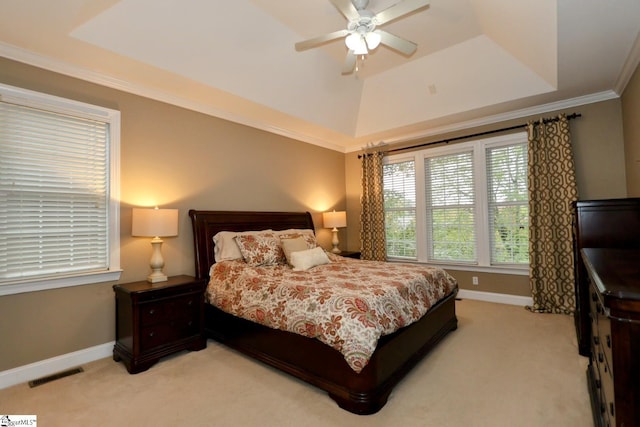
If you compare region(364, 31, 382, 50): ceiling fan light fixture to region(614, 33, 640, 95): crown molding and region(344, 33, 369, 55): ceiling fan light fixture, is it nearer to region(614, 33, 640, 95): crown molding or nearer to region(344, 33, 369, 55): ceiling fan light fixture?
region(344, 33, 369, 55): ceiling fan light fixture

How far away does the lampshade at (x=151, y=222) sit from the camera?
2.88m

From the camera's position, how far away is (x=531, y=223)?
Answer: 4.01 m

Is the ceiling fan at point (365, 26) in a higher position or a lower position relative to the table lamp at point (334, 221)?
higher

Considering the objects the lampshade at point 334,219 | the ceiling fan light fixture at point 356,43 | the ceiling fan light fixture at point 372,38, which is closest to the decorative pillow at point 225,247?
the lampshade at point 334,219

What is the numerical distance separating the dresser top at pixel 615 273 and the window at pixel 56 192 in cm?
351

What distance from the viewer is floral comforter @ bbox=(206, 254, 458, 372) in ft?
6.65

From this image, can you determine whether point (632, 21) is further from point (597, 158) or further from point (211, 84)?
point (211, 84)

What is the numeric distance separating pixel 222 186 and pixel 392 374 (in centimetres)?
291

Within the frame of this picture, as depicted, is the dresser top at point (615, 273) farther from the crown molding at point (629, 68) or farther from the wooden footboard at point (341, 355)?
the crown molding at point (629, 68)

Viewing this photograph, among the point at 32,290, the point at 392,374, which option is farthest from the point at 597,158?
the point at 32,290

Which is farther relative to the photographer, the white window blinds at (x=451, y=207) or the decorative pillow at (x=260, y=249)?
the white window blinds at (x=451, y=207)

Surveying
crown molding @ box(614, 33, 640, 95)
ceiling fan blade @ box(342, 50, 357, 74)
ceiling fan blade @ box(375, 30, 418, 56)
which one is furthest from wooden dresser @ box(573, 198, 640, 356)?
ceiling fan blade @ box(342, 50, 357, 74)

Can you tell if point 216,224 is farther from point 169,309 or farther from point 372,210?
point 372,210

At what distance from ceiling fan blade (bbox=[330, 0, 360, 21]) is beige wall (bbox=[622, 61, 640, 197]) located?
274 centimetres
